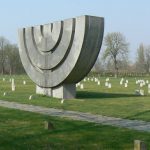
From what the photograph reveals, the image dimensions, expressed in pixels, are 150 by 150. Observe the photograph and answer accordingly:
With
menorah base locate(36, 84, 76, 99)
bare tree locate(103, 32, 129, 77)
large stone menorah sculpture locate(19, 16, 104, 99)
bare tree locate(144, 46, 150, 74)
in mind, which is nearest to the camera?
large stone menorah sculpture locate(19, 16, 104, 99)

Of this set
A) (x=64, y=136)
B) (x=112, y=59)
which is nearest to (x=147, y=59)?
(x=112, y=59)

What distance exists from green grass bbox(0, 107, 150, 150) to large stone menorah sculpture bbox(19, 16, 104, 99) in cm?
793

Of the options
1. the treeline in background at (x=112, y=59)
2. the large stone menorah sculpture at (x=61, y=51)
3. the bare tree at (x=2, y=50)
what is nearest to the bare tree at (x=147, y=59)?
the treeline in background at (x=112, y=59)

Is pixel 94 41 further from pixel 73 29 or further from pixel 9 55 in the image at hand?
pixel 9 55

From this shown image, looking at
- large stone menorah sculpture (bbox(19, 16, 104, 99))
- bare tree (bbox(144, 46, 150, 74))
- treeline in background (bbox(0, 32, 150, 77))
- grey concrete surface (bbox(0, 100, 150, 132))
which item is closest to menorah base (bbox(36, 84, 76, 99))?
large stone menorah sculpture (bbox(19, 16, 104, 99))

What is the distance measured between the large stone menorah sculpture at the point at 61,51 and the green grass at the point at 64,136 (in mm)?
7929

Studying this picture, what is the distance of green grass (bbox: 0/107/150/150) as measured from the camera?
9.03m

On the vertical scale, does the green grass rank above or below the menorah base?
below

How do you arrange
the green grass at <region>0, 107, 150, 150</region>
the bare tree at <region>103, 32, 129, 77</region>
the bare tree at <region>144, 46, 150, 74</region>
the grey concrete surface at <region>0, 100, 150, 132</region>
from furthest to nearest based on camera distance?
the bare tree at <region>144, 46, 150, 74</region> < the bare tree at <region>103, 32, 129, 77</region> < the grey concrete surface at <region>0, 100, 150, 132</region> < the green grass at <region>0, 107, 150, 150</region>

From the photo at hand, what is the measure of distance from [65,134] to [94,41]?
1038 centimetres

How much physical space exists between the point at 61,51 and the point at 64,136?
11703 mm

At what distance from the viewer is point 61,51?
70.9ft

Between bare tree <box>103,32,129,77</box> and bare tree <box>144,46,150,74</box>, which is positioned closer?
bare tree <box>103,32,129,77</box>

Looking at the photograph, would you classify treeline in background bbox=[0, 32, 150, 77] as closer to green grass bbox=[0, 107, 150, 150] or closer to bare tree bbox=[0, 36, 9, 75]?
bare tree bbox=[0, 36, 9, 75]
